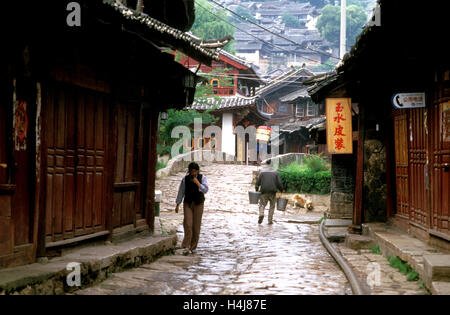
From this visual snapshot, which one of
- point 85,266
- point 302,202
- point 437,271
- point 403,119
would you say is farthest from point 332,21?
point 437,271

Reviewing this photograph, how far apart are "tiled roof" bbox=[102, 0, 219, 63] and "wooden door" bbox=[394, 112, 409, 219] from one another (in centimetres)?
455

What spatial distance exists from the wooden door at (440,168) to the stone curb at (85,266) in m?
5.37

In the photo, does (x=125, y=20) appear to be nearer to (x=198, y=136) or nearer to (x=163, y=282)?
(x=163, y=282)

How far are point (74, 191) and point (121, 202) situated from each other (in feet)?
7.07

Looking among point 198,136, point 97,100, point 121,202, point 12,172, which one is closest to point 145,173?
point 121,202

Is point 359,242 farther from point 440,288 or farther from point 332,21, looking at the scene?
point 332,21

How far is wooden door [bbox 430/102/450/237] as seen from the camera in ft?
31.9

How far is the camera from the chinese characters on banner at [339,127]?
636 inches

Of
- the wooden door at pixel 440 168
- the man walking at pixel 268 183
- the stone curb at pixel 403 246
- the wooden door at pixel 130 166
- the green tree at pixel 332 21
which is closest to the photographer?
the stone curb at pixel 403 246

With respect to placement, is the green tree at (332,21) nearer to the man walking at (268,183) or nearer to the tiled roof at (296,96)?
the tiled roof at (296,96)

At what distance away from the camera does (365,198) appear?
14.5m

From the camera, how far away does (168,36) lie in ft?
37.1

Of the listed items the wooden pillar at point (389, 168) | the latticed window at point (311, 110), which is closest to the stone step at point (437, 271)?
the wooden pillar at point (389, 168)

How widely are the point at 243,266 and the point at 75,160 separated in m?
3.90
